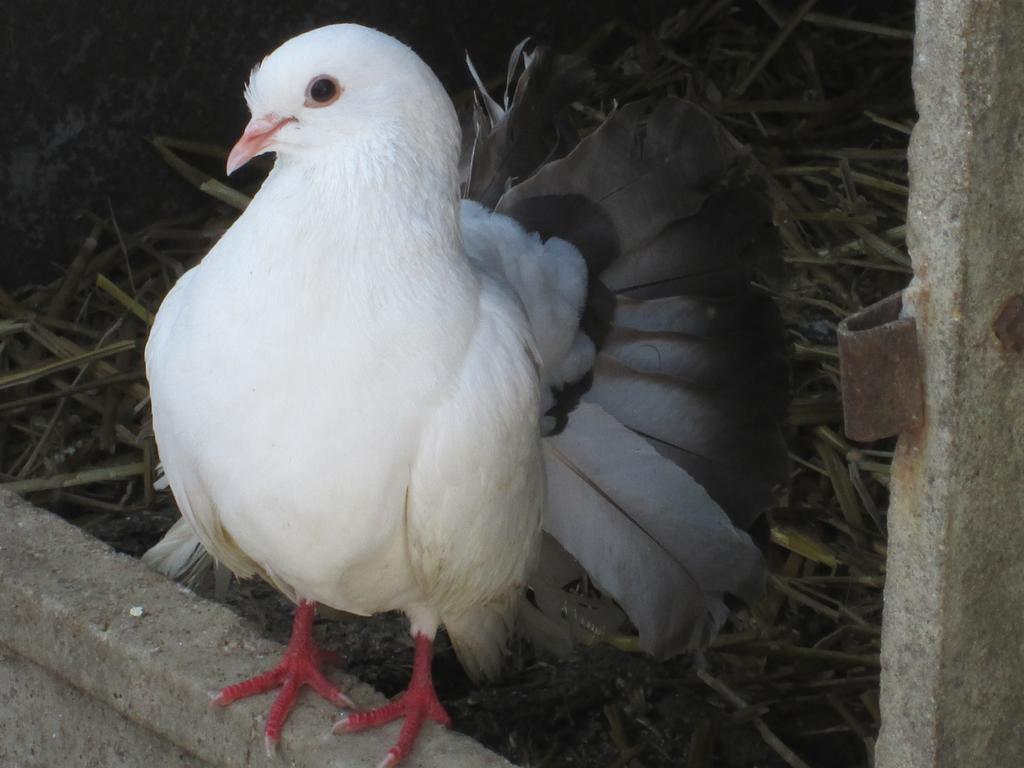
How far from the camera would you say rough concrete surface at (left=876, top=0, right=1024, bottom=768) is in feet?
6.27

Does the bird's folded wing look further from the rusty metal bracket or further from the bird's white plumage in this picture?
the rusty metal bracket

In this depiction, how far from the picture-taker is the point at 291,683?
3043mm

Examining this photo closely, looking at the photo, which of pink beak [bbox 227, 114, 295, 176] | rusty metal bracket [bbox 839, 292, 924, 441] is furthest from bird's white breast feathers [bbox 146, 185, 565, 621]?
rusty metal bracket [bbox 839, 292, 924, 441]

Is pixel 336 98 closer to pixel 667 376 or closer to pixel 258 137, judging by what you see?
pixel 258 137

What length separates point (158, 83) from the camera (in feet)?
15.7

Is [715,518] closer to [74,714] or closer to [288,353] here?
[288,353]

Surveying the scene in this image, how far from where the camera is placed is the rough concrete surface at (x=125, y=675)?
2.98 metres

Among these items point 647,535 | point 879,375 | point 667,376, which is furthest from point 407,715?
point 879,375

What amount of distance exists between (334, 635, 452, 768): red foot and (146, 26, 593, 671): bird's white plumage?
0.93 ft

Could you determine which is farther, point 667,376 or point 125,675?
point 667,376

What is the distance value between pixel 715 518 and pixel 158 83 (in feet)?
7.75

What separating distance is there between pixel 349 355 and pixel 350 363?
0.04 feet

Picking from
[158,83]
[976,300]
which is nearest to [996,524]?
[976,300]

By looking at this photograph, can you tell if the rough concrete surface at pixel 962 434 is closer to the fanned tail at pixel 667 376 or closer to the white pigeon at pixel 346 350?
the white pigeon at pixel 346 350
